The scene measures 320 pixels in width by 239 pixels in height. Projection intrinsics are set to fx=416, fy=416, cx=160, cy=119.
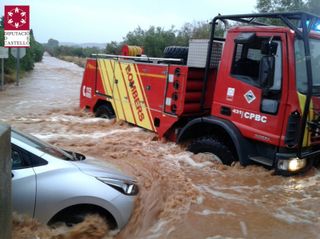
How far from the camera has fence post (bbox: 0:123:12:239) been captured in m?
2.65

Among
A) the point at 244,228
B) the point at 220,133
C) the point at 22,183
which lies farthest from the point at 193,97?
the point at 22,183

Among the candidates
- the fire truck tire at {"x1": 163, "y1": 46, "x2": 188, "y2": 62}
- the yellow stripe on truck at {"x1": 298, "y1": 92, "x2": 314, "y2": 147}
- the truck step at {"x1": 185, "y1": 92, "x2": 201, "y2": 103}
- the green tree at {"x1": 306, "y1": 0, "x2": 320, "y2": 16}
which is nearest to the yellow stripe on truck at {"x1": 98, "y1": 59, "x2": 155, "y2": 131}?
the fire truck tire at {"x1": 163, "y1": 46, "x2": 188, "y2": 62}

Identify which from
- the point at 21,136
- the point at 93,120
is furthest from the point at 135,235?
the point at 93,120

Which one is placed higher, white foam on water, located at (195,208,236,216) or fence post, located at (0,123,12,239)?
fence post, located at (0,123,12,239)

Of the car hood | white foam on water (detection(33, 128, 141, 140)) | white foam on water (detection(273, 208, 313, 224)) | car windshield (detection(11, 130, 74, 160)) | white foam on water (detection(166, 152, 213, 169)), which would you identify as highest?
car windshield (detection(11, 130, 74, 160))

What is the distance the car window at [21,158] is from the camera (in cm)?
366

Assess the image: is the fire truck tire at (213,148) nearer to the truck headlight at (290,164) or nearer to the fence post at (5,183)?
the truck headlight at (290,164)

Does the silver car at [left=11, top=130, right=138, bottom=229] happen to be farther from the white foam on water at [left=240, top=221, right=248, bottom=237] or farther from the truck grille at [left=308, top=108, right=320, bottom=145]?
the truck grille at [left=308, top=108, right=320, bottom=145]

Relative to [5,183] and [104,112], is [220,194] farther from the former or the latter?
[104,112]

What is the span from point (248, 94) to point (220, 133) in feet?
3.15

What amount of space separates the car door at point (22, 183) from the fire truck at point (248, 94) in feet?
11.1

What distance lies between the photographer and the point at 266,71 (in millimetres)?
5633

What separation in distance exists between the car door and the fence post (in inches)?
28.4

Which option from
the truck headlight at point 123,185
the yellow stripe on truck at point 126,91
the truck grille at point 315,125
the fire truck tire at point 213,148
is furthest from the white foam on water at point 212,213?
the yellow stripe on truck at point 126,91
